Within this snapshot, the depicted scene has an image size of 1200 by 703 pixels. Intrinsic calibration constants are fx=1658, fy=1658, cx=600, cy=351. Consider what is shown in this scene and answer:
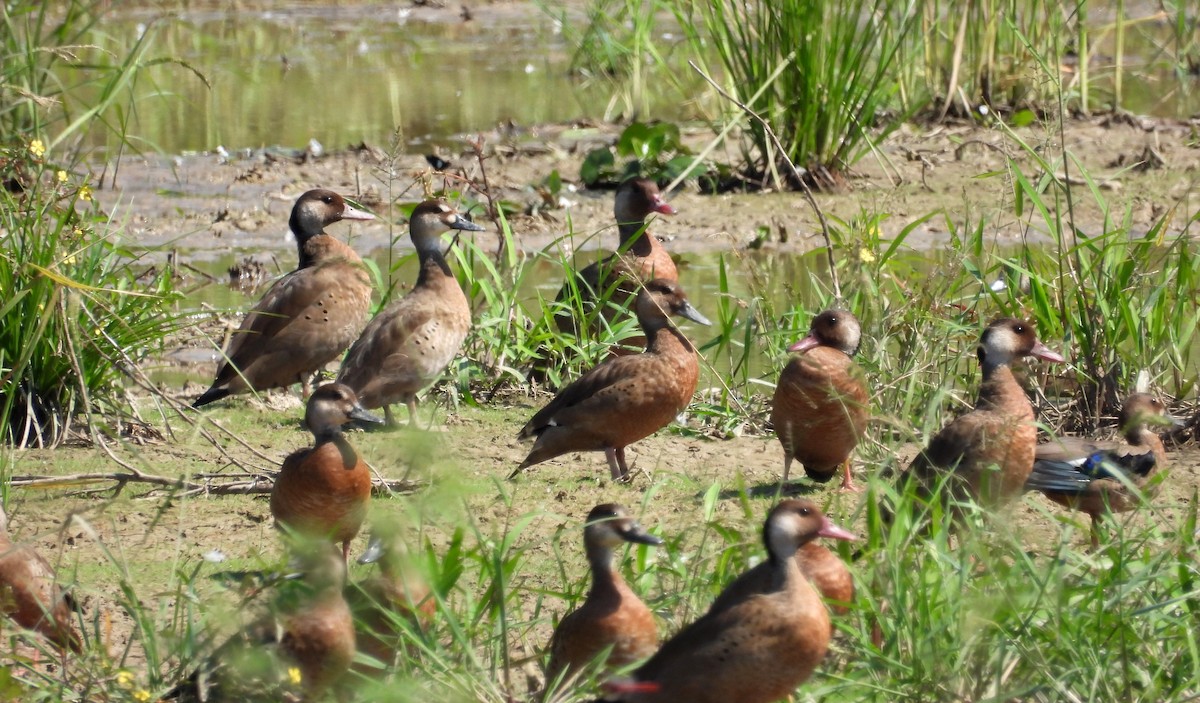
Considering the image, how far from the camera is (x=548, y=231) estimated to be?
10625 mm

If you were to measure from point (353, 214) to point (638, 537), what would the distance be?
4.58 meters

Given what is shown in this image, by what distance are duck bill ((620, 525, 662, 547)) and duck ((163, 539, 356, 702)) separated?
0.78 meters

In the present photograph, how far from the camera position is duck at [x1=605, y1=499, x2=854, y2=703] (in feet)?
12.7

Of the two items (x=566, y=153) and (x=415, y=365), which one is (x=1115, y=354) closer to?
(x=415, y=365)

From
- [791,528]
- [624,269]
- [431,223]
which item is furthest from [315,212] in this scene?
[791,528]

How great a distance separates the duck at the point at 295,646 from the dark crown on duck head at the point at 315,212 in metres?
4.47

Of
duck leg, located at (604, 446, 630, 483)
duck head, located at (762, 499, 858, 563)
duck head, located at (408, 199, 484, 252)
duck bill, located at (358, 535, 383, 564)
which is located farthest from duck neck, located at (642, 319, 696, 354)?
duck head, located at (762, 499, 858, 563)

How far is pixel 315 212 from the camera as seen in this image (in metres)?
8.58

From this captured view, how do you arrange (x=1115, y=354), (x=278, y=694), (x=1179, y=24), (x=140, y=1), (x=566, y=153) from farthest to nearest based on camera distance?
(x=140, y=1) → (x=566, y=153) → (x=1179, y=24) → (x=1115, y=354) → (x=278, y=694)

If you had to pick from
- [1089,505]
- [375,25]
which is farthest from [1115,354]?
[375,25]

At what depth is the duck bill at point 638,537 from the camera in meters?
4.54

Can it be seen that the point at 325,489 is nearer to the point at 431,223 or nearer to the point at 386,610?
the point at 386,610

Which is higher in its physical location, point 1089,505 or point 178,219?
point 1089,505

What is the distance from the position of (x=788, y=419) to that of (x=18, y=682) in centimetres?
298
